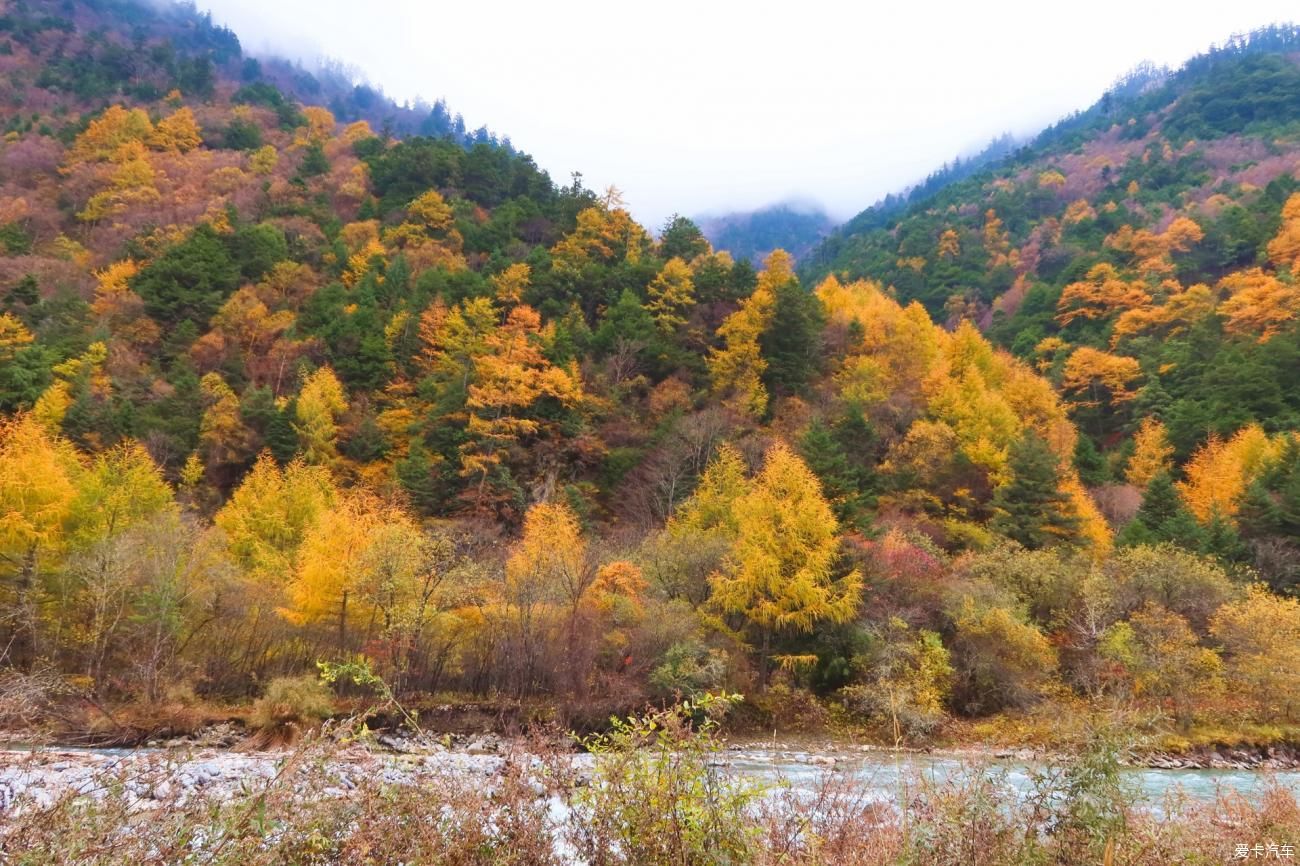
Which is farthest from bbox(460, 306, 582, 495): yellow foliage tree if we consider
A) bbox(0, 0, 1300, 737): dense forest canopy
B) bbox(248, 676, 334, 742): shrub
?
bbox(248, 676, 334, 742): shrub

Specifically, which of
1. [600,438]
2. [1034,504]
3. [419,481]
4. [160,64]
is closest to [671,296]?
[600,438]

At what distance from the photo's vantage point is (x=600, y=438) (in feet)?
143

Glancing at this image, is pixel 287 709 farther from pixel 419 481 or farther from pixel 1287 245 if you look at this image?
pixel 1287 245

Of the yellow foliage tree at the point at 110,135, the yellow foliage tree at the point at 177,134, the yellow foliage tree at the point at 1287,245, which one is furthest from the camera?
the yellow foliage tree at the point at 177,134

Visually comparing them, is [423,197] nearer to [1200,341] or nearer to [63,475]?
[63,475]

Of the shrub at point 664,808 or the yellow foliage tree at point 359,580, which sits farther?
the yellow foliage tree at point 359,580

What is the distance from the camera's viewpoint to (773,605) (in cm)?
2500

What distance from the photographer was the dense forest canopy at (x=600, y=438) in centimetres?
2347

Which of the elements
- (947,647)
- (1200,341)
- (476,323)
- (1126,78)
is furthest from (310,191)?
(1126,78)

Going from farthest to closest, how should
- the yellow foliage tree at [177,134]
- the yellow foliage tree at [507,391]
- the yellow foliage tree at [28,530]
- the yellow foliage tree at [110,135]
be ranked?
the yellow foliage tree at [177,134] → the yellow foliage tree at [110,135] → the yellow foliage tree at [507,391] → the yellow foliage tree at [28,530]

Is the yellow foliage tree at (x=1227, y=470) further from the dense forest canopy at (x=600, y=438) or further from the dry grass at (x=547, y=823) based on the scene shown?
the dry grass at (x=547, y=823)

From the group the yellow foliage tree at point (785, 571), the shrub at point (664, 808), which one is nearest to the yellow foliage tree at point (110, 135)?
the yellow foliage tree at point (785, 571)

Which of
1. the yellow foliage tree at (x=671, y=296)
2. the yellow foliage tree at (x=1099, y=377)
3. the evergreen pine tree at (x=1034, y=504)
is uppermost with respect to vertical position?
the yellow foliage tree at (x=671, y=296)

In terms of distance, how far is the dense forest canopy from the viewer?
2347 centimetres
